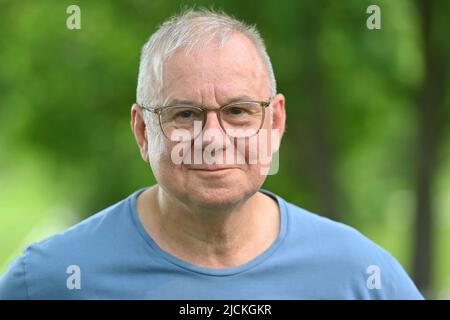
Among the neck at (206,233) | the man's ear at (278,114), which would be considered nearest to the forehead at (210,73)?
the man's ear at (278,114)

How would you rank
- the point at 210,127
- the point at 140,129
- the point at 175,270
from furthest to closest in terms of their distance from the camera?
the point at 140,129 → the point at 175,270 → the point at 210,127

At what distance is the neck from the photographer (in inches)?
99.7

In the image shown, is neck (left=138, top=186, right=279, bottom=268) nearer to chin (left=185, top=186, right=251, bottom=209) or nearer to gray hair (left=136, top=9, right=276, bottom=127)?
chin (left=185, top=186, right=251, bottom=209)

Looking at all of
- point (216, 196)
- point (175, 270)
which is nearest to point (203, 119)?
point (216, 196)

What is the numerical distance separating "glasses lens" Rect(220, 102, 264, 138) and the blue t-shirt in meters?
0.41

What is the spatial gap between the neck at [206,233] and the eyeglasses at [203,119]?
0.74 ft

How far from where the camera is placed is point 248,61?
96.3 inches

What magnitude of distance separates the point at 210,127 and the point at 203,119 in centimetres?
4

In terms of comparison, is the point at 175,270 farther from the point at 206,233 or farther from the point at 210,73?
the point at 210,73

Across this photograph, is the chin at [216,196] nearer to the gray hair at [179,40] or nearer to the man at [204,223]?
the man at [204,223]

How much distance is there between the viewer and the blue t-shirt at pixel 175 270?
248 cm

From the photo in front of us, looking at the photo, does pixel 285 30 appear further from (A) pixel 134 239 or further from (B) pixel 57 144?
(A) pixel 134 239

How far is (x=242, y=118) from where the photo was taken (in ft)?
7.91

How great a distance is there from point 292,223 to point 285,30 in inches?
169
